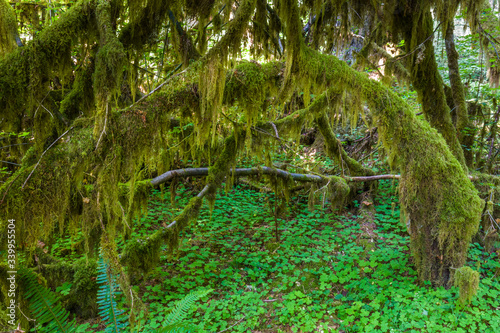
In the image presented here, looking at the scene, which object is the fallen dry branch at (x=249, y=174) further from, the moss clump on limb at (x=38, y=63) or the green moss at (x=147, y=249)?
the moss clump on limb at (x=38, y=63)

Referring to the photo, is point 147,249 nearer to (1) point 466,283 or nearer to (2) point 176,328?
(2) point 176,328

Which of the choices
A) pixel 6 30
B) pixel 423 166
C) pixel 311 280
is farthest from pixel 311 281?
pixel 6 30

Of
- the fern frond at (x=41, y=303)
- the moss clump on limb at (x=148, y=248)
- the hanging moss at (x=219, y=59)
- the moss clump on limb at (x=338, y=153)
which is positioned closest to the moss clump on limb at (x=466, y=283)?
the moss clump on limb at (x=338, y=153)

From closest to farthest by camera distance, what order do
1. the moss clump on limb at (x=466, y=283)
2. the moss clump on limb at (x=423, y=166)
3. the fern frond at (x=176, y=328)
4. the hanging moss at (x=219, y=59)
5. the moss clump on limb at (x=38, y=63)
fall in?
the moss clump on limb at (x=38, y=63)
the fern frond at (x=176, y=328)
the hanging moss at (x=219, y=59)
the moss clump on limb at (x=466, y=283)
the moss clump on limb at (x=423, y=166)

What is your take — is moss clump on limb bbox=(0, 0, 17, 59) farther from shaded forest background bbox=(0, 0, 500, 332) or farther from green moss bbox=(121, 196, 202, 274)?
green moss bbox=(121, 196, 202, 274)

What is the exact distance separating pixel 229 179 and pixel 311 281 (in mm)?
2190

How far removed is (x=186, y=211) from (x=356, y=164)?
13.6 ft

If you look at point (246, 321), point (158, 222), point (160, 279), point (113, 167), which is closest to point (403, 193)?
point (246, 321)

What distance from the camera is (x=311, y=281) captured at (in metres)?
4.30

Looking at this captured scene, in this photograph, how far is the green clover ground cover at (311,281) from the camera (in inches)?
133

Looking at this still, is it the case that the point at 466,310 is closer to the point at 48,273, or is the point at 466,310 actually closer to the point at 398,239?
the point at 398,239

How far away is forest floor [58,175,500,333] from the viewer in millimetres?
3383

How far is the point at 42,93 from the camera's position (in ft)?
8.09

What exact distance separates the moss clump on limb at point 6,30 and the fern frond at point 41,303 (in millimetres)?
2089
